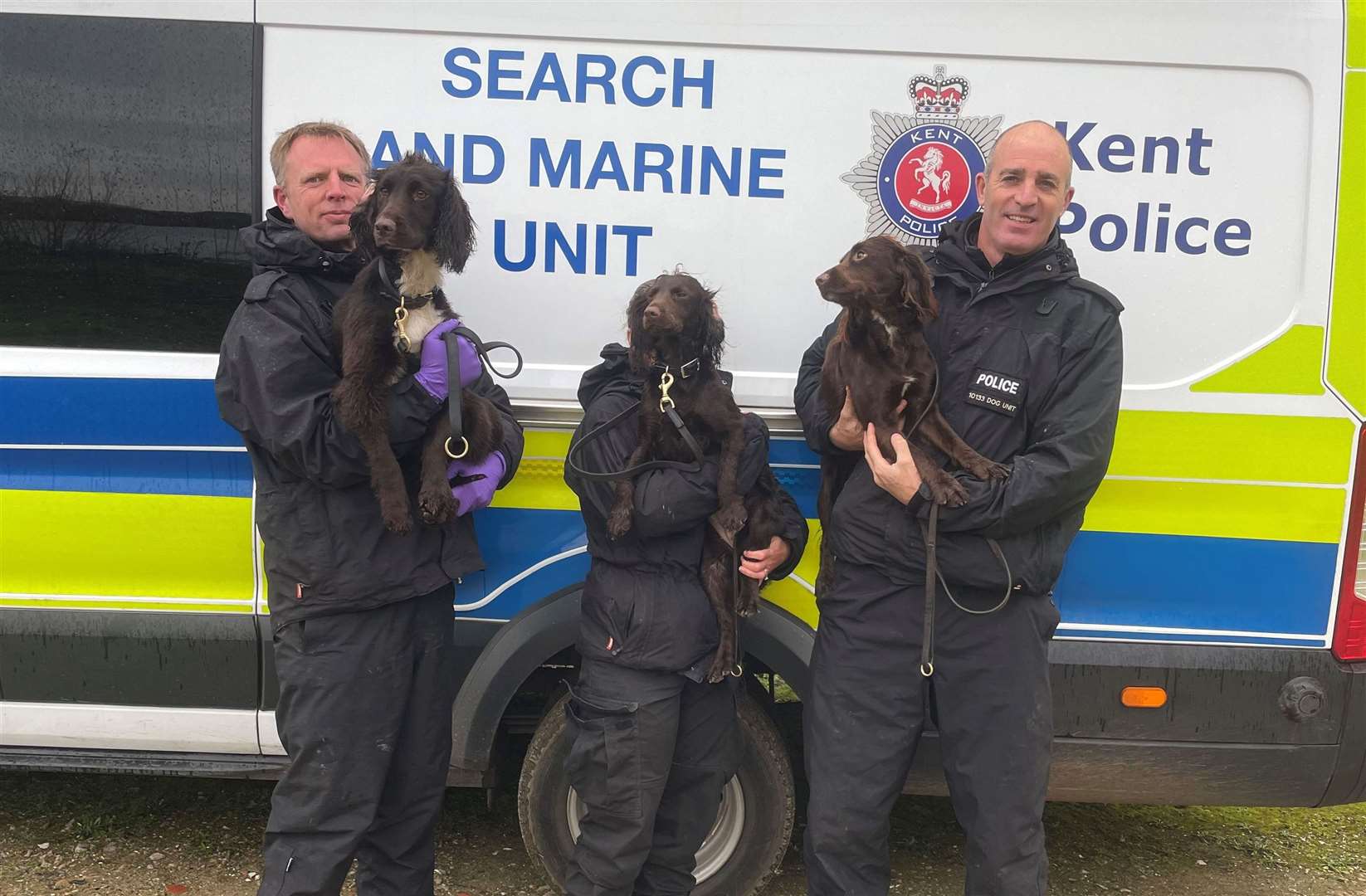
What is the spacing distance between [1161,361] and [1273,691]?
97 centimetres

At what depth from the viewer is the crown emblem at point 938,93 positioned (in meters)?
2.76

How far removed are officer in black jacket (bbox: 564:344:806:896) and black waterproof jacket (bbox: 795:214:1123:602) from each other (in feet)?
1.15

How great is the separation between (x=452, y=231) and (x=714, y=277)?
0.75 metres

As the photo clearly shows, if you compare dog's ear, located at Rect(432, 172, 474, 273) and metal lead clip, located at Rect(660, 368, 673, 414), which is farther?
metal lead clip, located at Rect(660, 368, 673, 414)

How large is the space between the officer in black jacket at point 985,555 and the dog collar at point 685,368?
1.15ft

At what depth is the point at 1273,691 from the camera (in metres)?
2.84

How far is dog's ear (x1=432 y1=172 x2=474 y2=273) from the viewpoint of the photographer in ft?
8.04

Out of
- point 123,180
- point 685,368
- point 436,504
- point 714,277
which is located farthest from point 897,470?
point 123,180

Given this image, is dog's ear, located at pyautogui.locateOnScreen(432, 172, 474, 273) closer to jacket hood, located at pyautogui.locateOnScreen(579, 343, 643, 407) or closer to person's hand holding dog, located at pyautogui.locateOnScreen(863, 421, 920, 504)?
jacket hood, located at pyautogui.locateOnScreen(579, 343, 643, 407)

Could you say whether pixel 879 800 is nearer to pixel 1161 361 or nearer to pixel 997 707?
pixel 997 707

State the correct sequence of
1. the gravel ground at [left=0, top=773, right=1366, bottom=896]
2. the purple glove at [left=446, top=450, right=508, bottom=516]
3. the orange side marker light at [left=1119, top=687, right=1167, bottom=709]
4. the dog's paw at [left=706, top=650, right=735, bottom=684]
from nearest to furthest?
the purple glove at [left=446, top=450, right=508, bottom=516] → the dog's paw at [left=706, top=650, right=735, bottom=684] → the orange side marker light at [left=1119, top=687, right=1167, bottom=709] → the gravel ground at [left=0, top=773, right=1366, bottom=896]

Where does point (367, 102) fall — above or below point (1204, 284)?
above

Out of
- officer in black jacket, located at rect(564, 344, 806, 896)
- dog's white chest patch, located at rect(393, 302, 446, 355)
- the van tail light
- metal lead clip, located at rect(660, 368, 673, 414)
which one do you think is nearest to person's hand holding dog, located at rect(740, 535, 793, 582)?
officer in black jacket, located at rect(564, 344, 806, 896)

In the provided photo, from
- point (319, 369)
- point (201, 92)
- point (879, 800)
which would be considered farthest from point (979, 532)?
point (201, 92)
